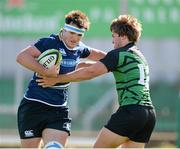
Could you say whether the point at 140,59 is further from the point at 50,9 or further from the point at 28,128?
→ the point at 50,9

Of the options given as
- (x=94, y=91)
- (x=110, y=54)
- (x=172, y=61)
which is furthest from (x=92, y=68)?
(x=172, y=61)

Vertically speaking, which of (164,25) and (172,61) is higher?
(164,25)

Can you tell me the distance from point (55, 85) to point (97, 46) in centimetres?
1365

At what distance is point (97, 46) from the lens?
2264 centimetres

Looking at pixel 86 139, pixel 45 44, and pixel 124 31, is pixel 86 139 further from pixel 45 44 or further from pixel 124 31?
pixel 124 31

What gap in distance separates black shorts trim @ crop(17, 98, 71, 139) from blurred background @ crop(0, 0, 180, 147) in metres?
6.32

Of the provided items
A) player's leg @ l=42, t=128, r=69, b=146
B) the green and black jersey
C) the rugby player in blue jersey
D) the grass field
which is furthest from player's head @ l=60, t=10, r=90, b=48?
the grass field

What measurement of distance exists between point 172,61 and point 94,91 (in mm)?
2778

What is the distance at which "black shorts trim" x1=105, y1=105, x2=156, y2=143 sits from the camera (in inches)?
332

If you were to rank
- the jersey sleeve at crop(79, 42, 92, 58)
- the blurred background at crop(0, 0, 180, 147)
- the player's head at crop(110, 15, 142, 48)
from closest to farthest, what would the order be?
1. the player's head at crop(110, 15, 142, 48)
2. the jersey sleeve at crop(79, 42, 92, 58)
3. the blurred background at crop(0, 0, 180, 147)

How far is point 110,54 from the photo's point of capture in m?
8.44

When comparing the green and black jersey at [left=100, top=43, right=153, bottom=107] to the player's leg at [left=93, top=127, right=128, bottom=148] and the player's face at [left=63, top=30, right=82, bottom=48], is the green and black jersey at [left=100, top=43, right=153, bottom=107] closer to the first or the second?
the player's leg at [left=93, top=127, right=128, bottom=148]

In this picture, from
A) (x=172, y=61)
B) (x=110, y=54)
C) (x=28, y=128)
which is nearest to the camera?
(x=110, y=54)

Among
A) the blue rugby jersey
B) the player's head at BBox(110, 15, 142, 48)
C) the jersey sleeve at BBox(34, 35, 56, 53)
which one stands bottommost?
the blue rugby jersey
